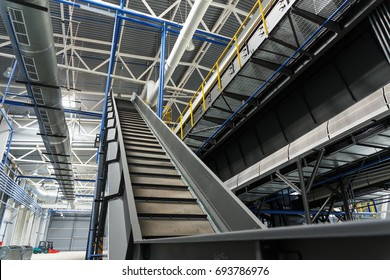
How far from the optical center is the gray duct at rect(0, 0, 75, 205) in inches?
192

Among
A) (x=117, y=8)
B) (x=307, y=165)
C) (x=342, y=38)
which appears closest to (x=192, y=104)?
(x=117, y=8)

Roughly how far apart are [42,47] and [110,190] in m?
4.28

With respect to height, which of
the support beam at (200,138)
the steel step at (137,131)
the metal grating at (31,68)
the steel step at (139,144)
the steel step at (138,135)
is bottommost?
the steel step at (139,144)

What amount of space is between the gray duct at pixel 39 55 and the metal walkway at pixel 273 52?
4310 mm

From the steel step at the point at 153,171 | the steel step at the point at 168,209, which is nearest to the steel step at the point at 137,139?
the steel step at the point at 153,171

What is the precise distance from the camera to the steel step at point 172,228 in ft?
8.44

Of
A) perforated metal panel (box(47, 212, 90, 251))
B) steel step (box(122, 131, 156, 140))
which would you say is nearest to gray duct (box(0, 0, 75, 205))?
steel step (box(122, 131, 156, 140))

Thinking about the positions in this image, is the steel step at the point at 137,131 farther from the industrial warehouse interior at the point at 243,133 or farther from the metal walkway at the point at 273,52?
the metal walkway at the point at 273,52

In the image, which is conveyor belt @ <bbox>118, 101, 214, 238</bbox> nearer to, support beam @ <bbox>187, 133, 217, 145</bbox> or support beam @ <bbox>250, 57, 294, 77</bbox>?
support beam @ <bbox>250, 57, 294, 77</bbox>

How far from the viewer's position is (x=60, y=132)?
9.28m

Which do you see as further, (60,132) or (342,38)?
(60,132)

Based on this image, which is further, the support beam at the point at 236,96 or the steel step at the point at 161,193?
the support beam at the point at 236,96
